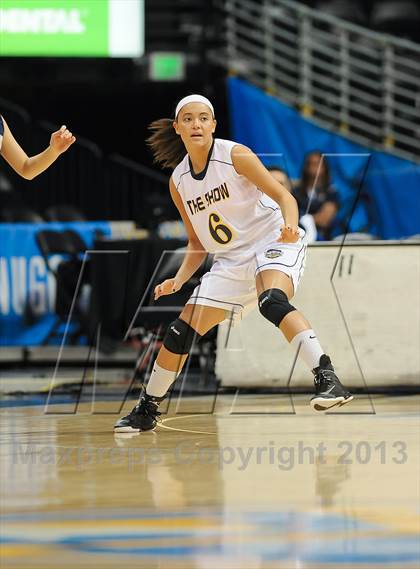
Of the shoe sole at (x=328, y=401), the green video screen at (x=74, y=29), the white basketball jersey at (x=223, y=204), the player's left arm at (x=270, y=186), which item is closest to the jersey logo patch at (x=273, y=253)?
the white basketball jersey at (x=223, y=204)

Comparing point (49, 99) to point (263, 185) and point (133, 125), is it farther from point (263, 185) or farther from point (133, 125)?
point (263, 185)

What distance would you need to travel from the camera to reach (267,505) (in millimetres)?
4473

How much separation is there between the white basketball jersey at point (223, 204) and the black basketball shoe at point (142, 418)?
3.14 feet

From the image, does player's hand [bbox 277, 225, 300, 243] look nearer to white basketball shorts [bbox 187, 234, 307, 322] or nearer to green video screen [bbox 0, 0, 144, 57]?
white basketball shorts [bbox 187, 234, 307, 322]

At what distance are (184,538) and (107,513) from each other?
527mm

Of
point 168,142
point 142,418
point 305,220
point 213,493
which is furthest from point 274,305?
point 305,220

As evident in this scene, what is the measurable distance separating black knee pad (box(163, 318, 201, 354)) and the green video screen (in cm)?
1072

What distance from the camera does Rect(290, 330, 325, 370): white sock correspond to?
21.2 feet

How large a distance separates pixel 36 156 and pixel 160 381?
59.1 inches

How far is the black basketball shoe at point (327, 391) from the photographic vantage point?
6.18 m

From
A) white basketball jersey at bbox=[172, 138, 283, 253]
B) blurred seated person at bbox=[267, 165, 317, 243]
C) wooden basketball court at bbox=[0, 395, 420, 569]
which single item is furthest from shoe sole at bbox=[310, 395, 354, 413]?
blurred seated person at bbox=[267, 165, 317, 243]

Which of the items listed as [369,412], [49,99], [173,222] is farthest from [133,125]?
[369,412]

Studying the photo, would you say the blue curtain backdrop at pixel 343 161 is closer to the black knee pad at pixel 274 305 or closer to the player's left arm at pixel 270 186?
the player's left arm at pixel 270 186

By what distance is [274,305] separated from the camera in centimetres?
655
